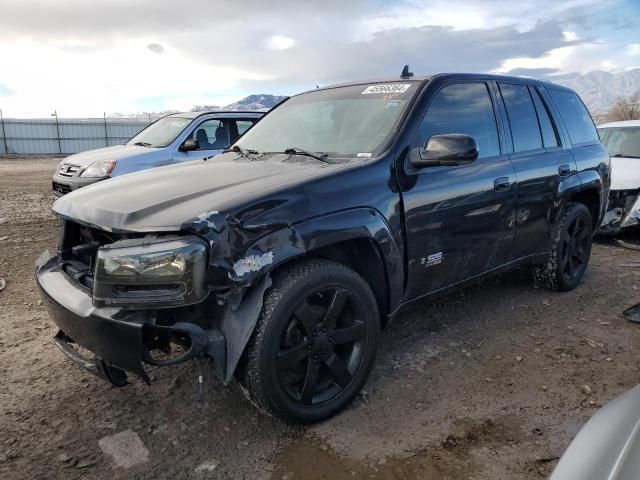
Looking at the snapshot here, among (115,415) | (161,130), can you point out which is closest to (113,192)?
(115,415)

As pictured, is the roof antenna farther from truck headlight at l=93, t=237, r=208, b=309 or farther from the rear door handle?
truck headlight at l=93, t=237, r=208, b=309

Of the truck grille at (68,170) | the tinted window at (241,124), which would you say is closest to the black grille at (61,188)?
the truck grille at (68,170)

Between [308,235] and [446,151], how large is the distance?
0.99 m

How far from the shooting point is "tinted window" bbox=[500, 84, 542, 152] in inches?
156

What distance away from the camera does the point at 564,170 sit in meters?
4.33

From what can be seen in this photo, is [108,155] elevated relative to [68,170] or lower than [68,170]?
Answer: elevated

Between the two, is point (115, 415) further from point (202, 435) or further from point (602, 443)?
point (602, 443)

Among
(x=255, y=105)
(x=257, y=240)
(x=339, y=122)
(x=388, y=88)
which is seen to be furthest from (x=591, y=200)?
(x=255, y=105)

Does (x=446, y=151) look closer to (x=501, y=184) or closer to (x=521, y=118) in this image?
(x=501, y=184)

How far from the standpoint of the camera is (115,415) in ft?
9.21

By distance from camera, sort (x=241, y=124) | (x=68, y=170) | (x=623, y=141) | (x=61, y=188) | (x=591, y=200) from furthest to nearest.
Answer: (x=241, y=124) < (x=623, y=141) < (x=68, y=170) < (x=61, y=188) < (x=591, y=200)

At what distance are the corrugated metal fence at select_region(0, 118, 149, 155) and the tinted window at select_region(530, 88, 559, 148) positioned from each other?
28466 mm

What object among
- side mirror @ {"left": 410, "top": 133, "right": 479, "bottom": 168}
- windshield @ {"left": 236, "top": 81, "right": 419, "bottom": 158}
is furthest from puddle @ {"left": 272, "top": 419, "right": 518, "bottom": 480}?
windshield @ {"left": 236, "top": 81, "right": 419, "bottom": 158}

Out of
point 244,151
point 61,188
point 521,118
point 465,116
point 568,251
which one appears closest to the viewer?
point 465,116
